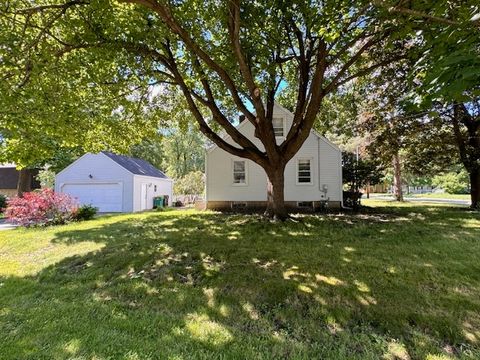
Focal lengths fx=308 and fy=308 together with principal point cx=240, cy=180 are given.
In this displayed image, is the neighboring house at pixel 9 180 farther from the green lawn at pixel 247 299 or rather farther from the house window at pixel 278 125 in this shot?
the green lawn at pixel 247 299

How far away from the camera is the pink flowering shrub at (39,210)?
12.2 metres

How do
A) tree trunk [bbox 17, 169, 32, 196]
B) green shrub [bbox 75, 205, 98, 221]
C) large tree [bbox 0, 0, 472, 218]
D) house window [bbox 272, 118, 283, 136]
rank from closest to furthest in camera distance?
1. large tree [bbox 0, 0, 472, 218]
2. green shrub [bbox 75, 205, 98, 221]
3. house window [bbox 272, 118, 283, 136]
4. tree trunk [bbox 17, 169, 32, 196]

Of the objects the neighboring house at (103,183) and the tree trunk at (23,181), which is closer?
the neighboring house at (103,183)

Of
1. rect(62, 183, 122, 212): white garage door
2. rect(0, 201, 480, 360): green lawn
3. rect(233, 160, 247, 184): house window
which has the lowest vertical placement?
rect(0, 201, 480, 360): green lawn

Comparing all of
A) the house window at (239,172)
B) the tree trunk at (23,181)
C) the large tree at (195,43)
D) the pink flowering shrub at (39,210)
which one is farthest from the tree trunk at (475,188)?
the tree trunk at (23,181)

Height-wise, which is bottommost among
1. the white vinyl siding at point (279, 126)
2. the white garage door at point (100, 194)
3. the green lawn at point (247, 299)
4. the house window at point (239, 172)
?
the green lawn at point (247, 299)

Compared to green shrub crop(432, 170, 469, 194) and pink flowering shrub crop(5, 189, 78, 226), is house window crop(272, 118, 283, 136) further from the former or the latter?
A: green shrub crop(432, 170, 469, 194)

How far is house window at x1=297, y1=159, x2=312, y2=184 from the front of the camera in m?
16.0

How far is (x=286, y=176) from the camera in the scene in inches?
628

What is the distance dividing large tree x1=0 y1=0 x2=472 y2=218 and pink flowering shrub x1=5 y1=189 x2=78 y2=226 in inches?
207

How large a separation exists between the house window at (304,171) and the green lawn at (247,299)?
832 cm

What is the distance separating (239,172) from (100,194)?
1166 centimetres

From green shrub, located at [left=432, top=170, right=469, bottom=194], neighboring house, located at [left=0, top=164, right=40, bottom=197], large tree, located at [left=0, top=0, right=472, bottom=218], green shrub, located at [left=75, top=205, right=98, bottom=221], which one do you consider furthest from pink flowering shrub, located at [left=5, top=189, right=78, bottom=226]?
green shrub, located at [left=432, top=170, right=469, bottom=194]

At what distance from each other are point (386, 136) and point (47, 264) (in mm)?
15179
